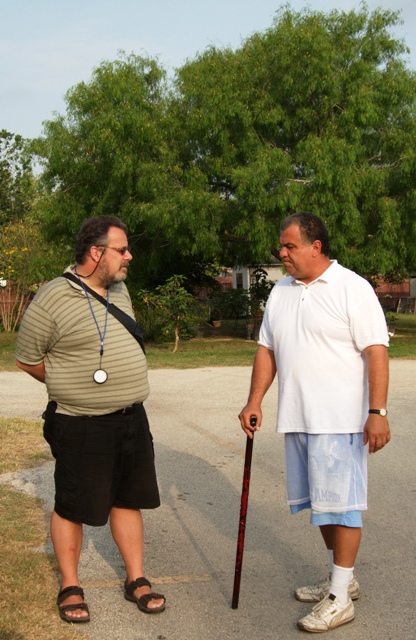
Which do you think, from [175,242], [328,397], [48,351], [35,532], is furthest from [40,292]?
[175,242]

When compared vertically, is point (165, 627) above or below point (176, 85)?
below

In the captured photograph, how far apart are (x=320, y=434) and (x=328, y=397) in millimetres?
177

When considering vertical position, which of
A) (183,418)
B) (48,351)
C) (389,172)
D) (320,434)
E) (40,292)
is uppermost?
(389,172)

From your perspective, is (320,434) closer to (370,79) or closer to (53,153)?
(370,79)

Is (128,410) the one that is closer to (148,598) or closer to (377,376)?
(148,598)

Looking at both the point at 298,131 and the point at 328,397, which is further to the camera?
the point at 298,131

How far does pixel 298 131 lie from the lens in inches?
819

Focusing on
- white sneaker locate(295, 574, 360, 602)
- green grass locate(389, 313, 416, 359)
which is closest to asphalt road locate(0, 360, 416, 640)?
white sneaker locate(295, 574, 360, 602)

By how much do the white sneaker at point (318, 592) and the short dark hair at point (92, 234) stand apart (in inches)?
79.8

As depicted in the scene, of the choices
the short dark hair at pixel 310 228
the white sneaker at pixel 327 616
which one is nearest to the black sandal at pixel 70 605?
the white sneaker at pixel 327 616

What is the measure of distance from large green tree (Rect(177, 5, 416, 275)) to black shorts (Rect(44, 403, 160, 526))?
15.0 metres

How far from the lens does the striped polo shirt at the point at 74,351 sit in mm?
3957

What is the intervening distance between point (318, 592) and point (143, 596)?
90 cm

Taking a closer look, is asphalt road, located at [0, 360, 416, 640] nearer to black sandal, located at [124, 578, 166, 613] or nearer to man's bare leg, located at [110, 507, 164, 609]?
black sandal, located at [124, 578, 166, 613]
